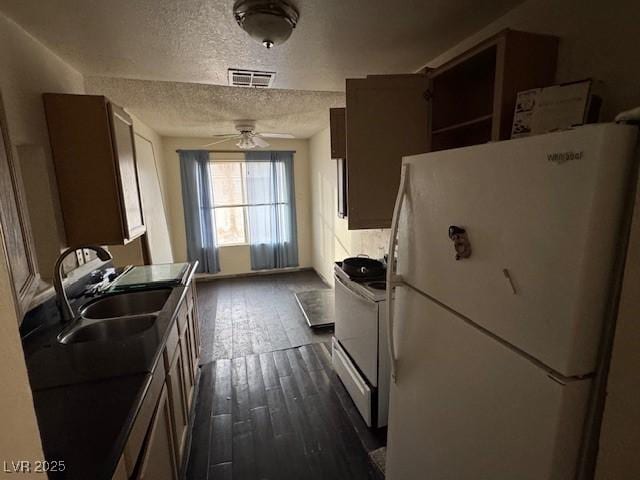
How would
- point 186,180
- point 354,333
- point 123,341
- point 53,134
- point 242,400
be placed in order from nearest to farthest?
1. point 123,341
2. point 53,134
3. point 354,333
4. point 242,400
5. point 186,180

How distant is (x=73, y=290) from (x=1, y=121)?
41.8 inches

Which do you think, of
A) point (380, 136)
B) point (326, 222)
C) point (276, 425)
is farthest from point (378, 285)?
point (326, 222)

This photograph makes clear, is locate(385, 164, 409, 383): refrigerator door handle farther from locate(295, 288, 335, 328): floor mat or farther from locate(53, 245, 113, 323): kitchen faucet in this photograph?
locate(295, 288, 335, 328): floor mat

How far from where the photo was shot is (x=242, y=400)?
7.24 feet

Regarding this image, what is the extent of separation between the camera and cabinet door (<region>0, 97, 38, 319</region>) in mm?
1019

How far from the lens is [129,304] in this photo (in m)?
1.90

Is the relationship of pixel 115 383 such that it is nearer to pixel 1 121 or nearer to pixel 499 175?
pixel 1 121

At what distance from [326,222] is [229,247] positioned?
5.85 ft

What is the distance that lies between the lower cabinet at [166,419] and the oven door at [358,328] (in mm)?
1081

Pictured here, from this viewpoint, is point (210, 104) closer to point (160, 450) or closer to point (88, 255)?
point (88, 255)

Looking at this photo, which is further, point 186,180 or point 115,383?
point 186,180

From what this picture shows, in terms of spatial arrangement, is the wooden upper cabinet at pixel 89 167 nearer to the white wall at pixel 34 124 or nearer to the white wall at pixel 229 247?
the white wall at pixel 34 124

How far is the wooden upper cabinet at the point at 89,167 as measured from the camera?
1.59 meters

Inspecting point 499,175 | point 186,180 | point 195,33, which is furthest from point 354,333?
point 186,180
